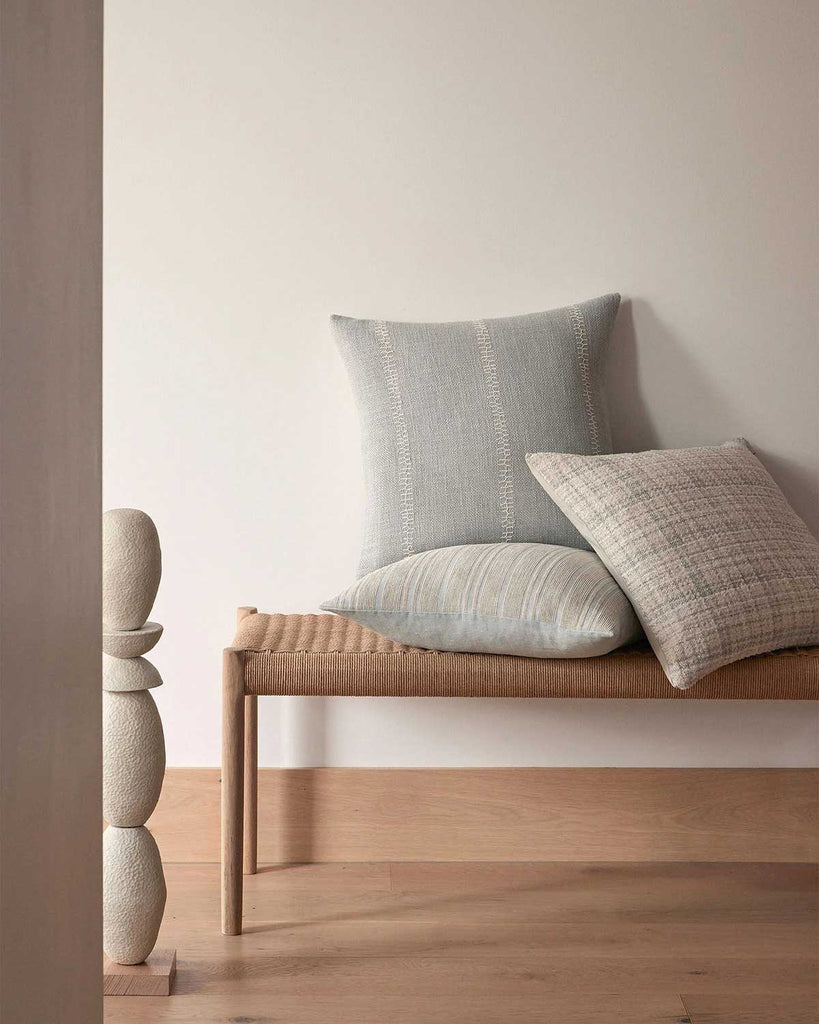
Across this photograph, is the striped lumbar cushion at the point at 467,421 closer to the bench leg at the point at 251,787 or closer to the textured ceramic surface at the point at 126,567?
the bench leg at the point at 251,787

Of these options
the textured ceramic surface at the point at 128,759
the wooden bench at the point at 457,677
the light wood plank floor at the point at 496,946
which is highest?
the wooden bench at the point at 457,677

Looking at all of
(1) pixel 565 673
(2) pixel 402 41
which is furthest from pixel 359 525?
(2) pixel 402 41

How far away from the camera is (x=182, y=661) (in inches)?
74.8

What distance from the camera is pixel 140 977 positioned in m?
1.37

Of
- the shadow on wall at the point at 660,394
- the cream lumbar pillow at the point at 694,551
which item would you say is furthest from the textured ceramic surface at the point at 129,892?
the shadow on wall at the point at 660,394

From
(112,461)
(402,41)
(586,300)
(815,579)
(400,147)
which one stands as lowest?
(815,579)

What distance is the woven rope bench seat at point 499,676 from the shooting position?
57.9 inches

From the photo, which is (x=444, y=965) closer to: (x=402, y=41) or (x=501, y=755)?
(x=501, y=755)

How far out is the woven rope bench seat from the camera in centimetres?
147

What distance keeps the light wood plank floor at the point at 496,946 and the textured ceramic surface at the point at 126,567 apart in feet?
1.68

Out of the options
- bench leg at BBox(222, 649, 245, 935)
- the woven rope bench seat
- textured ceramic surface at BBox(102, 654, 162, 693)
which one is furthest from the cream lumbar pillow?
textured ceramic surface at BBox(102, 654, 162, 693)

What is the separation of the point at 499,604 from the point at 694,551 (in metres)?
0.29

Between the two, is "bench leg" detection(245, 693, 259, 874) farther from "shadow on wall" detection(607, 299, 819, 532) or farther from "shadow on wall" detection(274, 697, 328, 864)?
"shadow on wall" detection(607, 299, 819, 532)

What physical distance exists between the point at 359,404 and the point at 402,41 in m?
0.69
